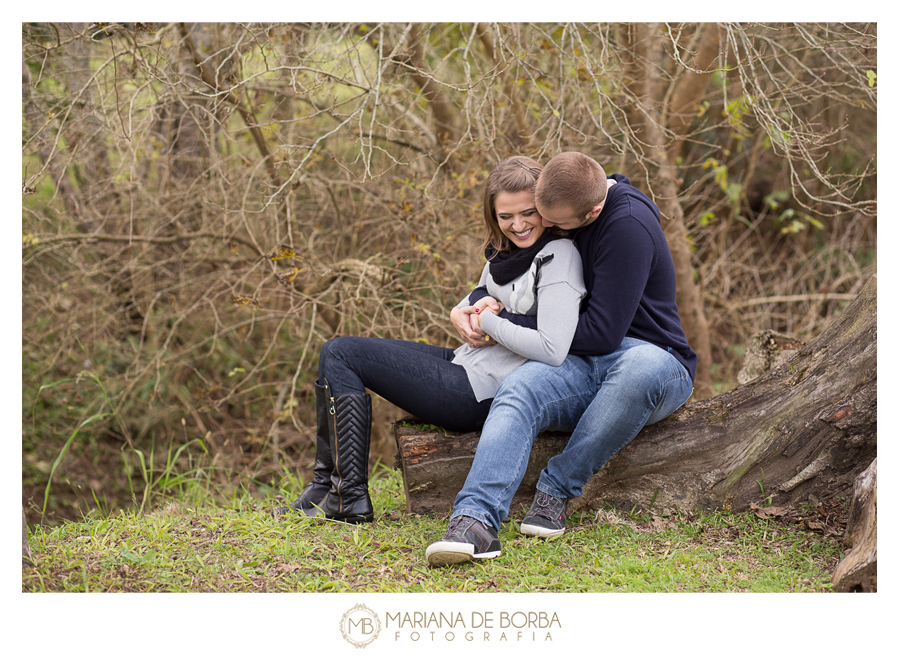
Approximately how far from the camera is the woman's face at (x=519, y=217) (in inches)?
90.2

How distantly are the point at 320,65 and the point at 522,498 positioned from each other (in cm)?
240

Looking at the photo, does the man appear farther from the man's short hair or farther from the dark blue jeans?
the dark blue jeans

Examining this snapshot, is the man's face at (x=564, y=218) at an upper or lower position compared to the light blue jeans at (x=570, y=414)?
upper

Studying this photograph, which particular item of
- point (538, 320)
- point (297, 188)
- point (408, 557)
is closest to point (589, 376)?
point (538, 320)

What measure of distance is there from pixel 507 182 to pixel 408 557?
52.2 inches

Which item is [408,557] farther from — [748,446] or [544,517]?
[748,446]

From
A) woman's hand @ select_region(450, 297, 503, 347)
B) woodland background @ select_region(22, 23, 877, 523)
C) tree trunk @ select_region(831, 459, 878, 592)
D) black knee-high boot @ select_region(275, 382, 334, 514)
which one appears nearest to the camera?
tree trunk @ select_region(831, 459, 878, 592)

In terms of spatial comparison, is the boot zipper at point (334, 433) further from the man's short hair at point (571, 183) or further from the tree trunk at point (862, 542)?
the tree trunk at point (862, 542)

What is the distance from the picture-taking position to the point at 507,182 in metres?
2.29

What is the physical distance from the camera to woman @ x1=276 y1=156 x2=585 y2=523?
2281mm

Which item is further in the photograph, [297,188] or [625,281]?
[297,188]

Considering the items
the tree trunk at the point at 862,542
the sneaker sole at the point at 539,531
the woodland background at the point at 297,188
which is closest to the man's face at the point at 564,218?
the woodland background at the point at 297,188

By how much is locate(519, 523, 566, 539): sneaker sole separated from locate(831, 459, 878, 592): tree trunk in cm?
87

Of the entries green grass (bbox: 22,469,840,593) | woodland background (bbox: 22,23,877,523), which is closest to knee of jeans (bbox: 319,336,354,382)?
green grass (bbox: 22,469,840,593)
